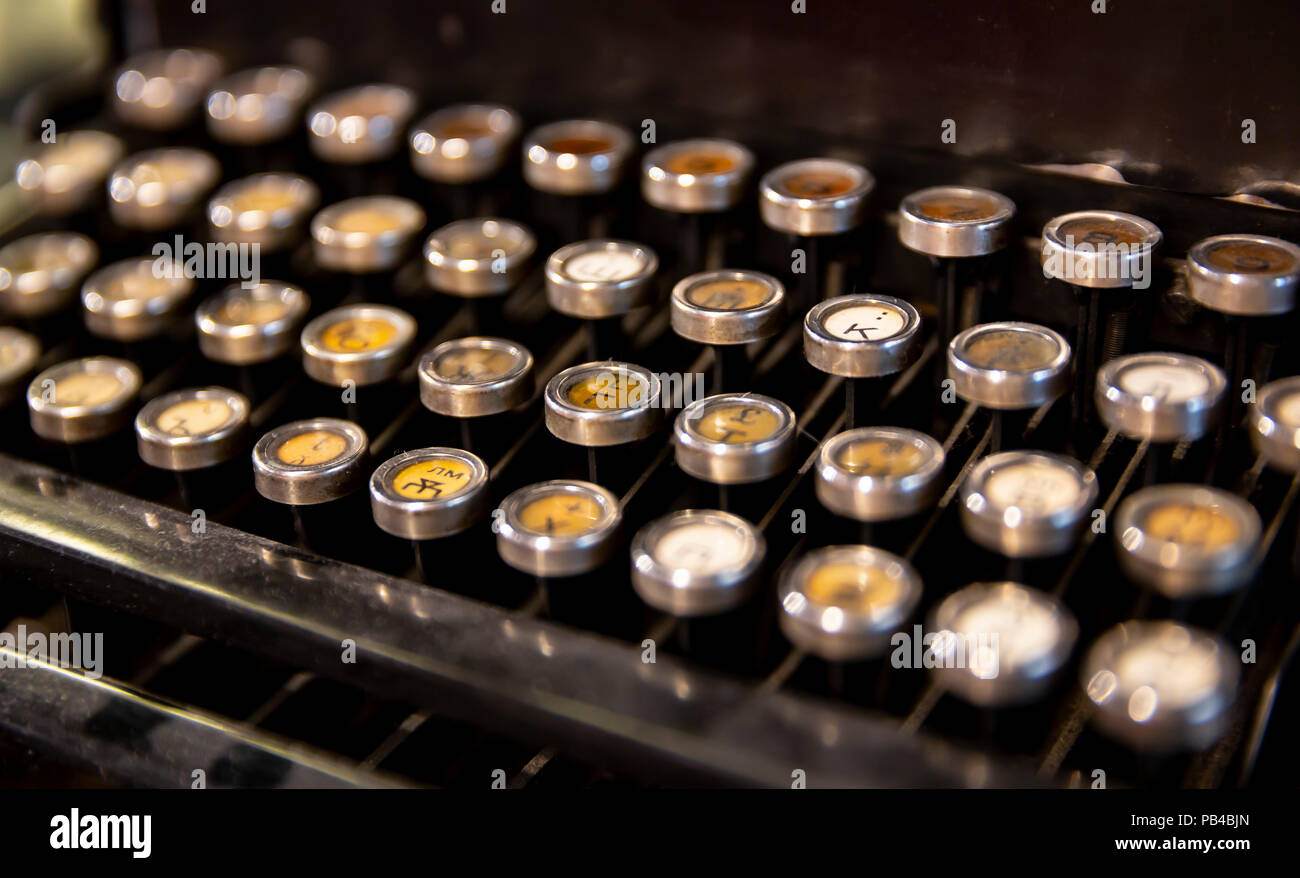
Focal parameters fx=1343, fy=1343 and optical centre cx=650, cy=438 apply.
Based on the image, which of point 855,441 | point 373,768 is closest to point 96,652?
point 373,768

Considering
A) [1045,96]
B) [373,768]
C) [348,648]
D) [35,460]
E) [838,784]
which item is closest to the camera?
[838,784]

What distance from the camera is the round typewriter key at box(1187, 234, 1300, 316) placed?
132 centimetres

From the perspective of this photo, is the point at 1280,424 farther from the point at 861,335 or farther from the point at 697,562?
the point at 697,562

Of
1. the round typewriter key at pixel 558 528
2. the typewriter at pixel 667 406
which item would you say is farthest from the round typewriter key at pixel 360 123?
the round typewriter key at pixel 558 528

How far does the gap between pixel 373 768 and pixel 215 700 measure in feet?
1.28

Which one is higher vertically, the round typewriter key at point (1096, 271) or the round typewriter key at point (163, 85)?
the round typewriter key at point (163, 85)

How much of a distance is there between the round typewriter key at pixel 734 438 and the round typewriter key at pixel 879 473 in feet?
0.16

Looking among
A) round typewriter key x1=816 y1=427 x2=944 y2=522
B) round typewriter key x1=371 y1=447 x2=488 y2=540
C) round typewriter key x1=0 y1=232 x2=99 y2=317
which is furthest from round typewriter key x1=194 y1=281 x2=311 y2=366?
round typewriter key x1=816 y1=427 x2=944 y2=522

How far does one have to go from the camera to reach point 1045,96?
153 centimetres

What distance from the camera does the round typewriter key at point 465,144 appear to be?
72.0 inches

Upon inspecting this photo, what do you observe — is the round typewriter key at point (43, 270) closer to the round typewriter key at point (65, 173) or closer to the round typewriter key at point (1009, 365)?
the round typewriter key at point (65, 173)

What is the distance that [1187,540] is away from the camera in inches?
46.4

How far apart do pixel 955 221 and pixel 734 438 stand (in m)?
0.37
